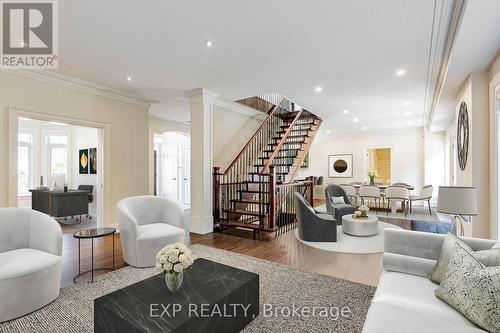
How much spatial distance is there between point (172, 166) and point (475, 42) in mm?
8649

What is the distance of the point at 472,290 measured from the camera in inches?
58.1

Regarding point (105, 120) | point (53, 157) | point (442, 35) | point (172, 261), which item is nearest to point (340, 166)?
point (442, 35)

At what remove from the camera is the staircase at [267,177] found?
5012mm

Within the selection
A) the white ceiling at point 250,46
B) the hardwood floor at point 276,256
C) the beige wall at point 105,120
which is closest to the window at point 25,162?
the hardwood floor at point 276,256

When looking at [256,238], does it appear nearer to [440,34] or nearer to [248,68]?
[248,68]

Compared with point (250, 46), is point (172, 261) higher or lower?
lower

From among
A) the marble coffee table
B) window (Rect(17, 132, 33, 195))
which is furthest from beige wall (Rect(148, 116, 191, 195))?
the marble coffee table

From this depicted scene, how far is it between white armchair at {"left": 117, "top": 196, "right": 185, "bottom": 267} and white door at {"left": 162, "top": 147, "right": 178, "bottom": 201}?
5.64 meters

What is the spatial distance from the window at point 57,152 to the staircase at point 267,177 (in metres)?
5.27

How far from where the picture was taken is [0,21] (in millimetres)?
2742

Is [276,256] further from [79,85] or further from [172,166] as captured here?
[172,166]

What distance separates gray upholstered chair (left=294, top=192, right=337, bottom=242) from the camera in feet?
14.6

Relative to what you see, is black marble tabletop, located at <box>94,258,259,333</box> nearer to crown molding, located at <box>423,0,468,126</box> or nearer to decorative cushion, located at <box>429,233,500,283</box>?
decorative cushion, located at <box>429,233,500,283</box>

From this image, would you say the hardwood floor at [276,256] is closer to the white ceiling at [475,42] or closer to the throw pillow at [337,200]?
the throw pillow at [337,200]
